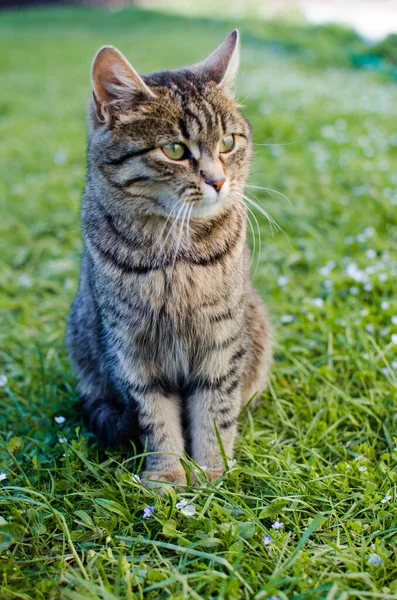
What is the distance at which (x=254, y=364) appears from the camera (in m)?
2.42

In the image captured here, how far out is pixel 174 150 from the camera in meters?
1.83

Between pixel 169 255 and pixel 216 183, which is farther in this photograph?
pixel 169 255

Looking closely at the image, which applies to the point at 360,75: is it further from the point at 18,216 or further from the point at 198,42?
the point at 18,216

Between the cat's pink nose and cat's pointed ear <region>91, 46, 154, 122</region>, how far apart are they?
342mm

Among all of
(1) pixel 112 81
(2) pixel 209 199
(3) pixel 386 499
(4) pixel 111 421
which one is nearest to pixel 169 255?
(2) pixel 209 199

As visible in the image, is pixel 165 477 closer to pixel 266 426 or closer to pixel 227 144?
pixel 266 426

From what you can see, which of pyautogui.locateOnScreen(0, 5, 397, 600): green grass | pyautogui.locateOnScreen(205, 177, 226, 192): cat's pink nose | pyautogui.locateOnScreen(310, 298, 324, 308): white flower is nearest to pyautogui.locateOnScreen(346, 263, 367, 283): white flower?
pyautogui.locateOnScreen(0, 5, 397, 600): green grass

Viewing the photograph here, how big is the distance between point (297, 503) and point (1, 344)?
1.80 meters

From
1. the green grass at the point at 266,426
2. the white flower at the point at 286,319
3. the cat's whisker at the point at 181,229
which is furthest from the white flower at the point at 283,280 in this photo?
the cat's whisker at the point at 181,229

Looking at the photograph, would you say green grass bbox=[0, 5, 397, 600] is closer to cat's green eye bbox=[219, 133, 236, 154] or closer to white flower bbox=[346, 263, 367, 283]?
white flower bbox=[346, 263, 367, 283]

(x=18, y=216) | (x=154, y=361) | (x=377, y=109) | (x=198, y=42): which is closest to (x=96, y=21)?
(x=198, y=42)

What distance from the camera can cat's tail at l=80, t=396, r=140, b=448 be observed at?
6.97 ft

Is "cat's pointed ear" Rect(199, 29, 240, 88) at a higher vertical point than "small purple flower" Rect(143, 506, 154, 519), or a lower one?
higher

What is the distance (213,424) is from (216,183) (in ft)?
2.90
